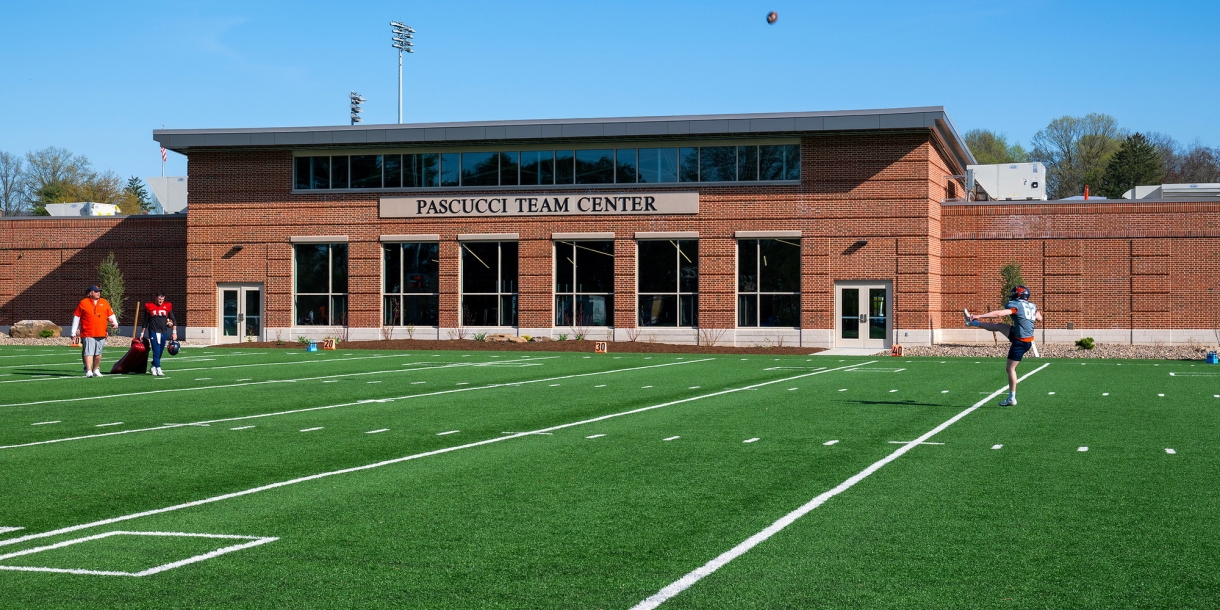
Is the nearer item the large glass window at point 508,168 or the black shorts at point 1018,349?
the black shorts at point 1018,349

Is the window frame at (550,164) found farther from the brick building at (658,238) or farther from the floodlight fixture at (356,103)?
the floodlight fixture at (356,103)

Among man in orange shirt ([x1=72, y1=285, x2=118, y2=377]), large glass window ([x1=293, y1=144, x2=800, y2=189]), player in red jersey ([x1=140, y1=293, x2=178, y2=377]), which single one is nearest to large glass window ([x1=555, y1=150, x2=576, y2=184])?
large glass window ([x1=293, y1=144, x2=800, y2=189])

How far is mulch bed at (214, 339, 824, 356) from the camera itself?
38.1 meters

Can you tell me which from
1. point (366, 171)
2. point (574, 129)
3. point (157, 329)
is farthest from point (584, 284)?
point (157, 329)

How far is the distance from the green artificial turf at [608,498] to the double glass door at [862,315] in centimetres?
2039

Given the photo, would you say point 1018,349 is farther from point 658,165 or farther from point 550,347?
point 658,165

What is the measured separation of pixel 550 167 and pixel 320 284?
389 inches

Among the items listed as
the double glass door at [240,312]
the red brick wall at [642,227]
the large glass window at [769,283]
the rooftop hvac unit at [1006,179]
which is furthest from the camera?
the rooftop hvac unit at [1006,179]

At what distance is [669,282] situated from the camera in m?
41.6

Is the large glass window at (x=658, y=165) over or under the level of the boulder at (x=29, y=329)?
over

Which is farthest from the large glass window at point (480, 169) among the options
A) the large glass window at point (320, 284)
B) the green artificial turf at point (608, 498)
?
the green artificial turf at point (608, 498)

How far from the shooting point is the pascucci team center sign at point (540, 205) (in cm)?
4119

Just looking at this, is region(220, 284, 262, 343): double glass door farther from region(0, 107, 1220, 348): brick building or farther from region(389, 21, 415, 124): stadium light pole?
region(389, 21, 415, 124): stadium light pole

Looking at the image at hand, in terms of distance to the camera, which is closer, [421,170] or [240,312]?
[421,170]
